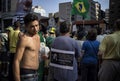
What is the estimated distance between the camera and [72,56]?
22.6 feet

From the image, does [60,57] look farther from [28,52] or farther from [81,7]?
[81,7]

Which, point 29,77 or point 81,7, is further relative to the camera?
point 81,7

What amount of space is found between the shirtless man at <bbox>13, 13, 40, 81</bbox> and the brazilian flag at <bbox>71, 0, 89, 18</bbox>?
14785 millimetres

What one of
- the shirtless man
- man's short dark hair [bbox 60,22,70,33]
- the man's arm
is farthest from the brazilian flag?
the man's arm

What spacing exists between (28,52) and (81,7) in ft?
50.8

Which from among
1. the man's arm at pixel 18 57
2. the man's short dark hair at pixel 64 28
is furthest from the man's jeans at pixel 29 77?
the man's short dark hair at pixel 64 28

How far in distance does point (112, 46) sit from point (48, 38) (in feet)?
10.1

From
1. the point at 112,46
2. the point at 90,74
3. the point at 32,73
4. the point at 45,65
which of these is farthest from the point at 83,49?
the point at 32,73

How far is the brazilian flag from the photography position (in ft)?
67.7

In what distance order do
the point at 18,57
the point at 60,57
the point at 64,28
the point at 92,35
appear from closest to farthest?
the point at 18,57 < the point at 60,57 < the point at 64,28 < the point at 92,35

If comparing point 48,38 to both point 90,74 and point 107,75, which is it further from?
point 107,75

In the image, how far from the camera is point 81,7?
69.1 feet

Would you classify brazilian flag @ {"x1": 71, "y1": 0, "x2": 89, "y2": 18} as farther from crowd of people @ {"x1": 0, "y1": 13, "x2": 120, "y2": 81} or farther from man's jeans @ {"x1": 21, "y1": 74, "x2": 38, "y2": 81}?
man's jeans @ {"x1": 21, "y1": 74, "x2": 38, "y2": 81}

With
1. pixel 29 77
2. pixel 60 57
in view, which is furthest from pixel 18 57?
pixel 60 57
